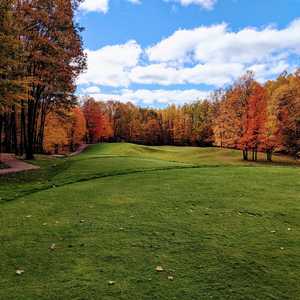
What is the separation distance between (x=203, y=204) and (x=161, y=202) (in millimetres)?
1015

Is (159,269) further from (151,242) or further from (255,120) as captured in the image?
(255,120)

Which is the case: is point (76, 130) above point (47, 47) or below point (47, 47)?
below

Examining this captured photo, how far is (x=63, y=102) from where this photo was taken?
24.1 metres

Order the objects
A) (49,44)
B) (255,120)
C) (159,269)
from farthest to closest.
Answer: (255,120) < (49,44) < (159,269)

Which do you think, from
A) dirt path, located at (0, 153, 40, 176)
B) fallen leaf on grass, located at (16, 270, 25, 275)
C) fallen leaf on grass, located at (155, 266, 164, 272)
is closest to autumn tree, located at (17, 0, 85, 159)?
dirt path, located at (0, 153, 40, 176)

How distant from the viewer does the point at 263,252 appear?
4781 millimetres

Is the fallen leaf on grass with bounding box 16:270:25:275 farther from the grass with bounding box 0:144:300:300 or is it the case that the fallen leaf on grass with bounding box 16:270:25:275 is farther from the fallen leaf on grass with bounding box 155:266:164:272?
the fallen leaf on grass with bounding box 155:266:164:272

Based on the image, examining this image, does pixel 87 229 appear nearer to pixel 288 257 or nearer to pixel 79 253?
pixel 79 253

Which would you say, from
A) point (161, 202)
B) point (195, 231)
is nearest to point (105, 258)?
point (195, 231)

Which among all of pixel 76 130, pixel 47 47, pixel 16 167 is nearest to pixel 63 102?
pixel 47 47

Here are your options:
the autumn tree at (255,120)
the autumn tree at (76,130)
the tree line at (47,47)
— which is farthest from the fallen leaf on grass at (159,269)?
the autumn tree at (76,130)

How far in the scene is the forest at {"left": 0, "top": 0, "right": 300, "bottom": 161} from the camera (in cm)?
1587

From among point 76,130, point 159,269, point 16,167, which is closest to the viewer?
point 159,269

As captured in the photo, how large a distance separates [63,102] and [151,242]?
67.7ft
